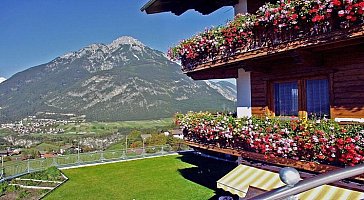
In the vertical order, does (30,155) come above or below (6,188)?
above

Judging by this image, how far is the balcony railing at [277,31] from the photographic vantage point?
7.39m

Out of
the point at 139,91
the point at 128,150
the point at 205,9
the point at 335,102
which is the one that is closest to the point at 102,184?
the point at 128,150

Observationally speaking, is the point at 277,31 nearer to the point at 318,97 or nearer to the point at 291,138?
the point at 318,97

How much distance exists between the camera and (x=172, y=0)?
14305 mm

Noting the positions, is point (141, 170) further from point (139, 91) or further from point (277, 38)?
point (139, 91)

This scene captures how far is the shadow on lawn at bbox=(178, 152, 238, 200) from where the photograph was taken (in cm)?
1917

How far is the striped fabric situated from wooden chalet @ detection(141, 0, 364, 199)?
5.5 inches

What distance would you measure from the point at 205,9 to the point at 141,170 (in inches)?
469

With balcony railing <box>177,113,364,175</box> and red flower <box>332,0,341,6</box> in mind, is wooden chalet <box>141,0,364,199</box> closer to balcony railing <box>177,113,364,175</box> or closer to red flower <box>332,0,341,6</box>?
balcony railing <box>177,113,364,175</box>

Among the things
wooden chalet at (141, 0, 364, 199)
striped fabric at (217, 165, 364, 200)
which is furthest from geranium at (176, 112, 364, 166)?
striped fabric at (217, 165, 364, 200)

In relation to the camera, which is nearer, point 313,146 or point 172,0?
point 313,146

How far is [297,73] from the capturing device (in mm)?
10547

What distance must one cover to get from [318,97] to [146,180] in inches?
501

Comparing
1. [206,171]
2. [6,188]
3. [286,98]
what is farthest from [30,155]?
[286,98]
